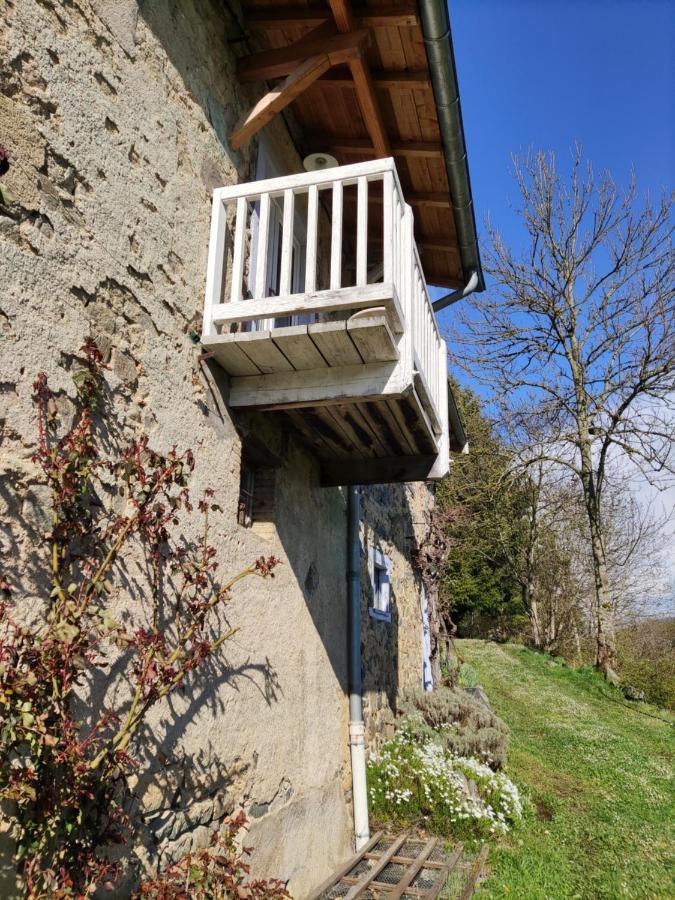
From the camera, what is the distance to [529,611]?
1905cm

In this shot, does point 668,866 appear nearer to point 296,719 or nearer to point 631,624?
point 296,719

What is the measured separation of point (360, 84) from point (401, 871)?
519 cm

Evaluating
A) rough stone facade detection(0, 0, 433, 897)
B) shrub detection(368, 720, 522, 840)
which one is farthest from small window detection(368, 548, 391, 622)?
rough stone facade detection(0, 0, 433, 897)

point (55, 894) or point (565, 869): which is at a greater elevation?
point (55, 894)

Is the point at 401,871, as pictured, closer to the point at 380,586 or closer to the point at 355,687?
the point at 355,687

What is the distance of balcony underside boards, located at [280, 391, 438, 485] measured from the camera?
397 centimetres

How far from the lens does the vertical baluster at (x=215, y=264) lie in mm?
3347

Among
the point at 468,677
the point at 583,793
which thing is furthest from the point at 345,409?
the point at 468,677

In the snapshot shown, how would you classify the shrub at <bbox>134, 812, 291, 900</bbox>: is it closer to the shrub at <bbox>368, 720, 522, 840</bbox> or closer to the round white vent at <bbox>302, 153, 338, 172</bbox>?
the shrub at <bbox>368, 720, 522, 840</bbox>

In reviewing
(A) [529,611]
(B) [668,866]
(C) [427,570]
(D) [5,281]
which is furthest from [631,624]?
(D) [5,281]

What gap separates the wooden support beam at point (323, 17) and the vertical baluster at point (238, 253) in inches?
56.6

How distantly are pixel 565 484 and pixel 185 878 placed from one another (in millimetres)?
17964

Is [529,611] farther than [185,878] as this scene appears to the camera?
Yes

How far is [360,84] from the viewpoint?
4195 millimetres
